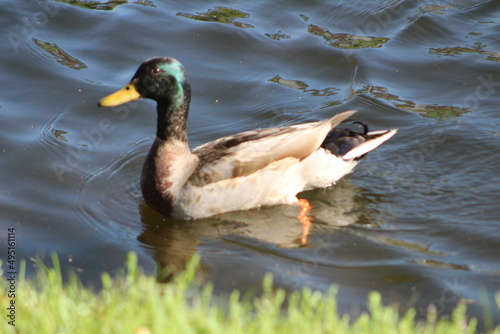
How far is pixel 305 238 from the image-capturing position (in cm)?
657

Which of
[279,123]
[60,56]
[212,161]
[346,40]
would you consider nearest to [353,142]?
[279,123]

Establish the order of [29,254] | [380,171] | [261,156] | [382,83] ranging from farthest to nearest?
1. [382,83]
2. [380,171]
3. [261,156]
4. [29,254]

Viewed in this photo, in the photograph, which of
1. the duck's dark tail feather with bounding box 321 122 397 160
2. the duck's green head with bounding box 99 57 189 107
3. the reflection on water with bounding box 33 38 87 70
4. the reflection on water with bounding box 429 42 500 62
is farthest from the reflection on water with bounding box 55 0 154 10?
the duck's dark tail feather with bounding box 321 122 397 160

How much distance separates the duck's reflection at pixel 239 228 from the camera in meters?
6.39

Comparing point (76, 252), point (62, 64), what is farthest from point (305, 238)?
point (62, 64)

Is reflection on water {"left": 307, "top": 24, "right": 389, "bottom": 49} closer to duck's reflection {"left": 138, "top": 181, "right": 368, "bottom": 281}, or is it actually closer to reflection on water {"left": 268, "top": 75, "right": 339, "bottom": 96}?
reflection on water {"left": 268, "top": 75, "right": 339, "bottom": 96}

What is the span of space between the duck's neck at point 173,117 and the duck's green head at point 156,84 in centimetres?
3

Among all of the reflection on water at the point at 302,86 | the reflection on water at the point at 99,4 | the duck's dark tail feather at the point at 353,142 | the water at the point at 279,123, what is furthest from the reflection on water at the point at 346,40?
the duck's dark tail feather at the point at 353,142

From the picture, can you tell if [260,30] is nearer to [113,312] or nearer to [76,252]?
[76,252]

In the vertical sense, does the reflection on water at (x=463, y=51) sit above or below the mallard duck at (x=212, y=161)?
above

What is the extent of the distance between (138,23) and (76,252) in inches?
196

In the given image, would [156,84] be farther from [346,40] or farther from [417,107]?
[346,40]

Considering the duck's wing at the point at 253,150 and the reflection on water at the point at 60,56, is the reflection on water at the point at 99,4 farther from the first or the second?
the duck's wing at the point at 253,150

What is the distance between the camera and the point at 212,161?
6949mm
